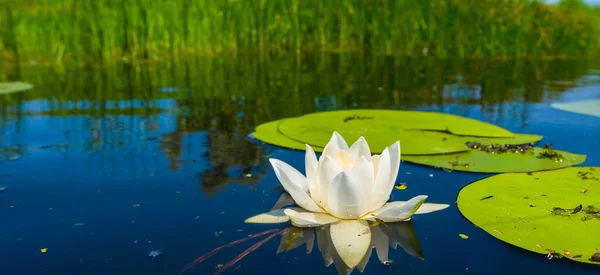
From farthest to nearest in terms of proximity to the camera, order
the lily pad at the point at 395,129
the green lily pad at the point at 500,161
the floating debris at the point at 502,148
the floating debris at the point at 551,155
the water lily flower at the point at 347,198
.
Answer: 1. the lily pad at the point at 395,129
2. the floating debris at the point at 502,148
3. the floating debris at the point at 551,155
4. the green lily pad at the point at 500,161
5. the water lily flower at the point at 347,198

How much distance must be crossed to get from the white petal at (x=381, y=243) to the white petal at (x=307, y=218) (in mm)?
184

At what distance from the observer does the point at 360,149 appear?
2357 mm

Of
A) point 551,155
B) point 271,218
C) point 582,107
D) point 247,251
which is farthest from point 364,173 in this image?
point 582,107

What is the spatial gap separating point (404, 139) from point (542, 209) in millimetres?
1273

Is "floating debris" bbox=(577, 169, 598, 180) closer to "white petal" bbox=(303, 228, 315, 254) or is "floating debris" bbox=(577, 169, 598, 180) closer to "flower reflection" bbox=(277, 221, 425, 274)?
"flower reflection" bbox=(277, 221, 425, 274)

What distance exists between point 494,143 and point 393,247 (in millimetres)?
1743

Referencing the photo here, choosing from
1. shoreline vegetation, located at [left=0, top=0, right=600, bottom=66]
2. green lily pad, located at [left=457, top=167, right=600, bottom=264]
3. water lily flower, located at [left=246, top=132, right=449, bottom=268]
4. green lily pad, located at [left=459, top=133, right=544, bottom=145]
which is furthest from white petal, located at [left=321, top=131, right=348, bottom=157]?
shoreline vegetation, located at [left=0, top=0, right=600, bottom=66]

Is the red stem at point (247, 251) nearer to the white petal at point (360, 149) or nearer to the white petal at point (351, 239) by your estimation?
the white petal at point (351, 239)

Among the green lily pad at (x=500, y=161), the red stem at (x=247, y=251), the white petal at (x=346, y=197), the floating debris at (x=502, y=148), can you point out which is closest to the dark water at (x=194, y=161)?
the red stem at (x=247, y=251)

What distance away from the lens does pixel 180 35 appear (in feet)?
30.8

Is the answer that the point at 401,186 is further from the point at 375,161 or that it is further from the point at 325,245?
the point at 325,245

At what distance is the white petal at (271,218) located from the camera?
219 centimetres

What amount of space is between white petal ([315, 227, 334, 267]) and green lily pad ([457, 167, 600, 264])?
67 cm

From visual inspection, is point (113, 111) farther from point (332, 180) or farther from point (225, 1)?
point (225, 1)
